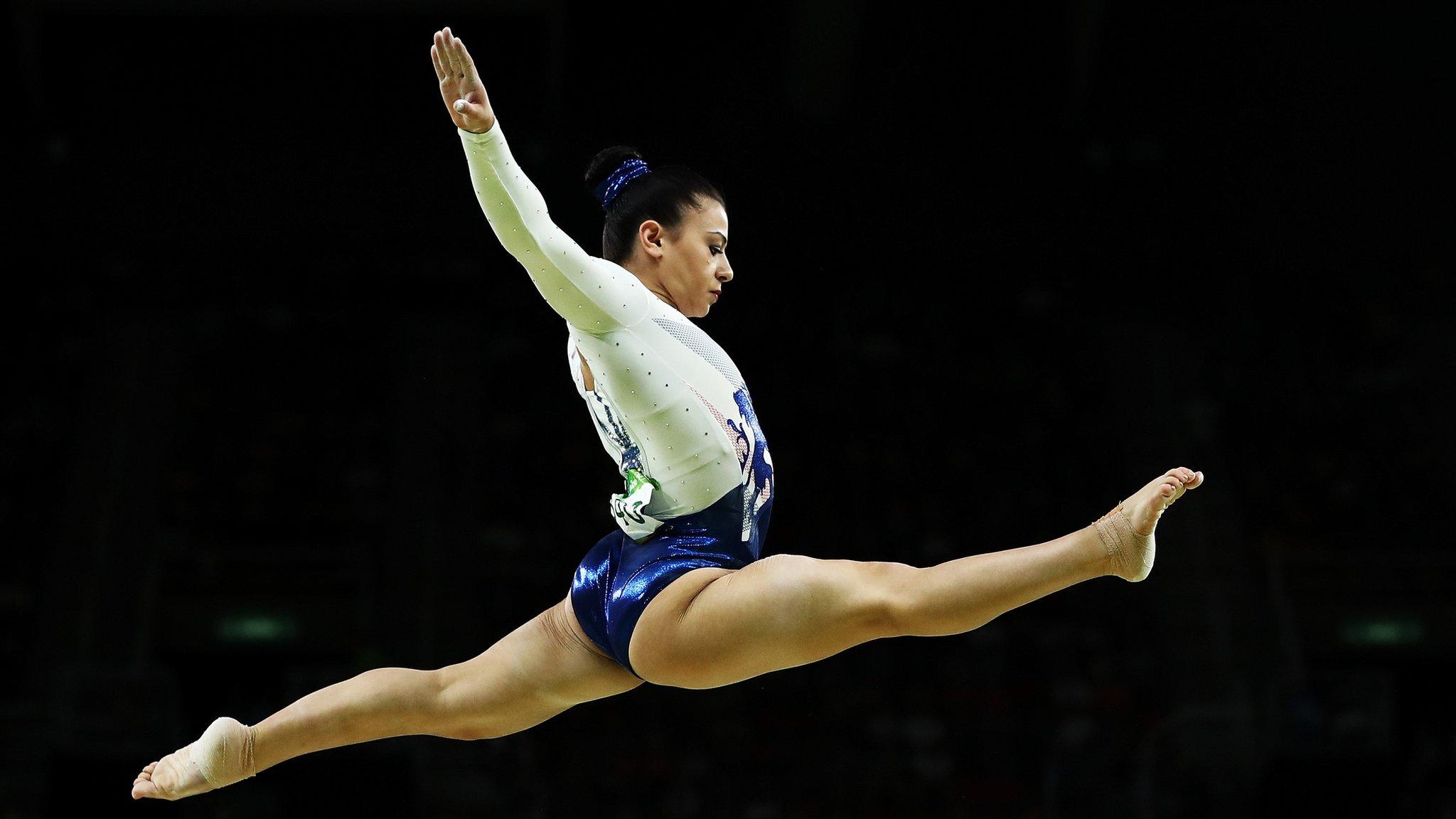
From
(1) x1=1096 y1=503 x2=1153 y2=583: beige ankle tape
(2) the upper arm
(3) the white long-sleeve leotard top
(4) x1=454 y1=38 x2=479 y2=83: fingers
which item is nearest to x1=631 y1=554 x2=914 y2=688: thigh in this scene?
(3) the white long-sleeve leotard top

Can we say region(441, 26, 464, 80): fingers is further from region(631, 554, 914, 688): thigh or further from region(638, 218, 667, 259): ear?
region(631, 554, 914, 688): thigh

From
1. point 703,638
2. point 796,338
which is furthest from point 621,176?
point 796,338

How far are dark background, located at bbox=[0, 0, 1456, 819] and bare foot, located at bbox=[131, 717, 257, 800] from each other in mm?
3188

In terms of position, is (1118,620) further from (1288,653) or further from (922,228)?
(922,228)

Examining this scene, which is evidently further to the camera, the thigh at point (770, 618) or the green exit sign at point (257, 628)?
the green exit sign at point (257, 628)

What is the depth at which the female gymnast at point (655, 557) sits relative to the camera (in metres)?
2.23

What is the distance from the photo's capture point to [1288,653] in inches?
221

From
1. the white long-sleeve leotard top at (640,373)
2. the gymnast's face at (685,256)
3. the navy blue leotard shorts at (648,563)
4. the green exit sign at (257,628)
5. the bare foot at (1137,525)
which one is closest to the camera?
the bare foot at (1137,525)

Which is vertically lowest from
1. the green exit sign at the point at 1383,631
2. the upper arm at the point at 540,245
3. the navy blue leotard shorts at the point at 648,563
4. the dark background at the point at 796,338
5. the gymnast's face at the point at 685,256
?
the navy blue leotard shorts at the point at 648,563

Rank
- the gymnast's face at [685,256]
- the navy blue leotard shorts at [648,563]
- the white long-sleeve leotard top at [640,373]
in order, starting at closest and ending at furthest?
the white long-sleeve leotard top at [640,373] < the navy blue leotard shorts at [648,563] < the gymnast's face at [685,256]

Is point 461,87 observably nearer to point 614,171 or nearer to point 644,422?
point 614,171

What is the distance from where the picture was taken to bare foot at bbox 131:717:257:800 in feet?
8.63

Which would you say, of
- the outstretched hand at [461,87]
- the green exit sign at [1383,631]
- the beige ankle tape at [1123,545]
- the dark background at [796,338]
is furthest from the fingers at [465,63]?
the green exit sign at [1383,631]

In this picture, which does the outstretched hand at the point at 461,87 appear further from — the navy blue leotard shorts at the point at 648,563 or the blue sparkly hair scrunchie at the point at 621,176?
the navy blue leotard shorts at the point at 648,563
